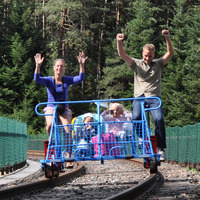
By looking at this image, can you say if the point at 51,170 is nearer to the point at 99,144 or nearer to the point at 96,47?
the point at 99,144

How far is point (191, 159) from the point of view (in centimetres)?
1515

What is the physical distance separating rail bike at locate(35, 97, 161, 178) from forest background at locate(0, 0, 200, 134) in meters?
44.7

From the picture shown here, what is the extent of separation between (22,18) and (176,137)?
51.0 m

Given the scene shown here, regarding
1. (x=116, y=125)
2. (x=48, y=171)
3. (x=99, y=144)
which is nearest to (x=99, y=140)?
(x=99, y=144)

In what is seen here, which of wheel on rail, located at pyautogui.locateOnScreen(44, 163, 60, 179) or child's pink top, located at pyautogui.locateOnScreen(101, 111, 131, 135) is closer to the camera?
child's pink top, located at pyautogui.locateOnScreen(101, 111, 131, 135)

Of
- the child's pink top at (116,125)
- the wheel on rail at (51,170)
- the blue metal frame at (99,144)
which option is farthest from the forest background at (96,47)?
the blue metal frame at (99,144)

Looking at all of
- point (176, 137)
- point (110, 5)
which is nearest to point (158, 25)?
point (110, 5)

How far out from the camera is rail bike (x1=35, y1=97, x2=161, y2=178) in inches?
344

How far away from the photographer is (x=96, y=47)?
72500mm

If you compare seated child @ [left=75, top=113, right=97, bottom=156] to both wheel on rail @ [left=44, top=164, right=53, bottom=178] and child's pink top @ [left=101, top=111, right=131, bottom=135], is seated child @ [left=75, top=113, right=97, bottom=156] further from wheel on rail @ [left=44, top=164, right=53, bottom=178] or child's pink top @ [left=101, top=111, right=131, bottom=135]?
wheel on rail @ [left=44, top=164, right=53, bottom=178]

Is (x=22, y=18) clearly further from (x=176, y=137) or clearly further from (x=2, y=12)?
(x=176, y=137)

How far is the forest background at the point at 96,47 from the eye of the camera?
183ft

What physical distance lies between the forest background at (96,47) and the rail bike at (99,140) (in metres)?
44.7

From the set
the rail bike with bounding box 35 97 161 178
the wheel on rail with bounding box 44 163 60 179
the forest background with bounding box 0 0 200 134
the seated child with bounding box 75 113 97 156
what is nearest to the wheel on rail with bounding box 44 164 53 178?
the wheel on rail with bounding box 44 163 60 179
